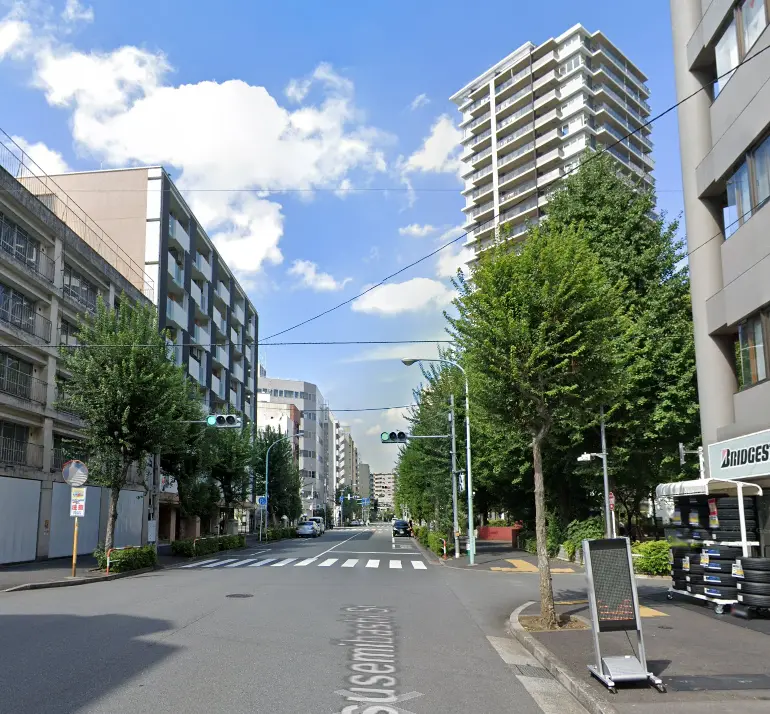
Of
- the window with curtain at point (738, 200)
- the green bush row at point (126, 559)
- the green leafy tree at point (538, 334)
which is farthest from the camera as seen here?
the green bush row at point (126, 559)

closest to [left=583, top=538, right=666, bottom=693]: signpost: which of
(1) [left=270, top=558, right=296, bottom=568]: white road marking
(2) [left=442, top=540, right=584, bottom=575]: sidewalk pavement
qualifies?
(2) [left=442, top=540, right=584, bottom=575]: sidewalk pavement

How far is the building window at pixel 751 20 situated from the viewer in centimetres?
1452

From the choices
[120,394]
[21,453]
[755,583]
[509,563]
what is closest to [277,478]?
[21,453]

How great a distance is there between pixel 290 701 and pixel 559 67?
7945 cm

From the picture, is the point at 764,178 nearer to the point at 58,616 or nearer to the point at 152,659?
the point at 152,659

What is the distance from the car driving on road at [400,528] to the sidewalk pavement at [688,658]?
5445 cm

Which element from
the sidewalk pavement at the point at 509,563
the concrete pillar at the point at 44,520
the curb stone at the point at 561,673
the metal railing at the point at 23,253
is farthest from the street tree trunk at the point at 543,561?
the concrete pillar at the point at 44,520

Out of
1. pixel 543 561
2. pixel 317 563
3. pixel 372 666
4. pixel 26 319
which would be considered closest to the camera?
pixel 372 666

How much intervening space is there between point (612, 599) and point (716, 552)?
637 cm

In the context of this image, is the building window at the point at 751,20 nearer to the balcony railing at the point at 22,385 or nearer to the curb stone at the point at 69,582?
the curb stone at the point at 69,582

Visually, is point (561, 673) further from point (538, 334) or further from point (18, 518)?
point (18, 518)

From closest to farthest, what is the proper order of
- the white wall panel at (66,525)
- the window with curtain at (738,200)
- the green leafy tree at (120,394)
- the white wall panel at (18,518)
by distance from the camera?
the window with curtain at (738,200)
the green leafy tree at (120,394)
the white wall panel at (18,518)
the white wall panel at (66,525)

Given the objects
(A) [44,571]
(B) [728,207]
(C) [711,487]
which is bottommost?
(A) [44,571]

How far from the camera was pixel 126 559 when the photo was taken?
22469 millimetres
